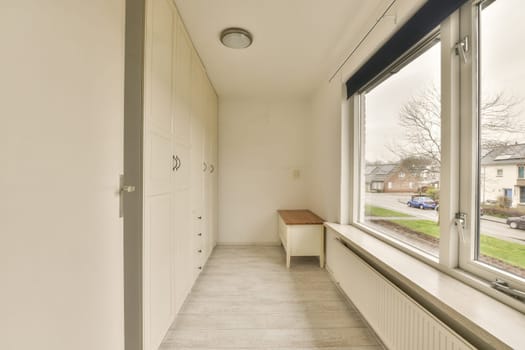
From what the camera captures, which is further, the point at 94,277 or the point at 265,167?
the point at 265,167

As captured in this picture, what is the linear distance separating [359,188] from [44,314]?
2546 mm

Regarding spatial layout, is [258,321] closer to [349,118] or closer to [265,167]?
[349,118]

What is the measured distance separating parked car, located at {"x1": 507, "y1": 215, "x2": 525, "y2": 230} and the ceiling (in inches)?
64.7

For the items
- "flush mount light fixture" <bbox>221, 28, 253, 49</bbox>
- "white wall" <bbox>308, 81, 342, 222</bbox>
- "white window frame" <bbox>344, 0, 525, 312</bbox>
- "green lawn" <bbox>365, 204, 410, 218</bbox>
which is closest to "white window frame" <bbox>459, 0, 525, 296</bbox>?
"white window frame" <bbox>344, 0, 525, 312</bbox>

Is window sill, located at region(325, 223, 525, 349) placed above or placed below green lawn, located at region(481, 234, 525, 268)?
below

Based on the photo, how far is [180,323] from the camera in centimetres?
189

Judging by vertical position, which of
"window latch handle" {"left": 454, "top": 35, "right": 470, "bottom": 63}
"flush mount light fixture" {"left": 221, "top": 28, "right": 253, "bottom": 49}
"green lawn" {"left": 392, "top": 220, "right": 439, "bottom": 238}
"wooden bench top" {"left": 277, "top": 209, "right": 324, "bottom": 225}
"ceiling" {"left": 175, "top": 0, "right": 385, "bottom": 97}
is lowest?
"wooden bench top" {"left": 277, "top": 209, "right": 324, "bottom": 225}

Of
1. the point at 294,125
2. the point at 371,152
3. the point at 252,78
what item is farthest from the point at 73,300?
the point at 294,125

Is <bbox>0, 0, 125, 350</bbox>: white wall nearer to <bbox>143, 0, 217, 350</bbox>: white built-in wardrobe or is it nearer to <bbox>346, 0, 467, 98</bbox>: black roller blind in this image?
<bbox>143, 0, 217, 350</bbox>: white built-in wardrobe

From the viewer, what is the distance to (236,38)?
7.14 ft

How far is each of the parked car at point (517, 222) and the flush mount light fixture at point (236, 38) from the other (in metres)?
2.28

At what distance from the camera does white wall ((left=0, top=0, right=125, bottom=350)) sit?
0.62 meters

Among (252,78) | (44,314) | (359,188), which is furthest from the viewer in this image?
(252,78)

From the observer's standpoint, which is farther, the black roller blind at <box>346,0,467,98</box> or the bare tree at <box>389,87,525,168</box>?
the black roller blind at <box>346,0,467,98</box>
